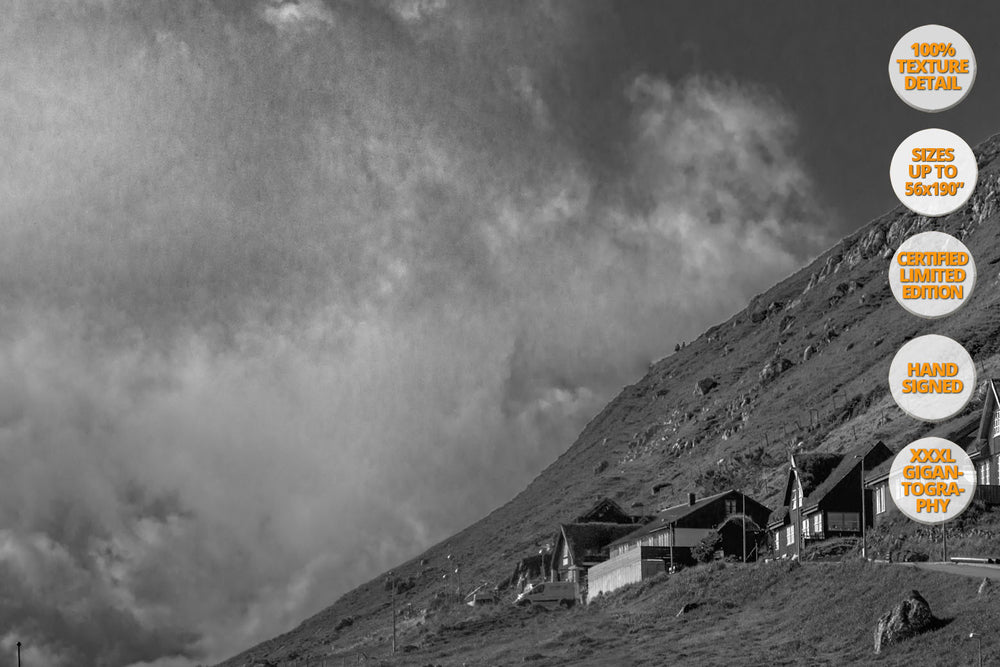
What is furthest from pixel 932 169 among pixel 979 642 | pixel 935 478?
pixel 979 642

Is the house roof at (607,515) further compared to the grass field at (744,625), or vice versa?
the house roof at (607,515)

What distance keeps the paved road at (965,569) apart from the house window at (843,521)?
Result: 3363 cm

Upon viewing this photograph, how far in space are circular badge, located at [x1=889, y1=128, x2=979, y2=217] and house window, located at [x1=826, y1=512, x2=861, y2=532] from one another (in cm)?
6287

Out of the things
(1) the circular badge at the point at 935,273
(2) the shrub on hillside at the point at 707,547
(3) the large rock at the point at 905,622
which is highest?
(2) the shrub on hillside at the point at 707,547

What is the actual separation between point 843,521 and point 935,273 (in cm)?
5961

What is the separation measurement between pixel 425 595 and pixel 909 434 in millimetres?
84301

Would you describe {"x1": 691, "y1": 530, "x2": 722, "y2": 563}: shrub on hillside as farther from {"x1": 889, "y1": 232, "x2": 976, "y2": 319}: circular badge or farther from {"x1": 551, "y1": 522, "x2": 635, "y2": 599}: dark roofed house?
{"x1": 889, "y1": 232, "x2": 976, "y2": 319}: circular badge

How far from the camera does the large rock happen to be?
54.6m

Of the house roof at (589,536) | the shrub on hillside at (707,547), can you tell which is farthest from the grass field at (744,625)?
the house roof at (589,536)

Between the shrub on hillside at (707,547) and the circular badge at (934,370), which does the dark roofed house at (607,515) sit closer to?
the shrub on hillside at (707,547)

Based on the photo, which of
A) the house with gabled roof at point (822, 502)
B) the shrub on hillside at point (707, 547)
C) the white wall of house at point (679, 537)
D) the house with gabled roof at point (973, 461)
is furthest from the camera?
the white wall of house at point (679, 537)

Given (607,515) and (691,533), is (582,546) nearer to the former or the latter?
(607,515)

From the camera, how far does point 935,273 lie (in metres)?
42.7

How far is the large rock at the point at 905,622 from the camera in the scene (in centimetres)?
5459
